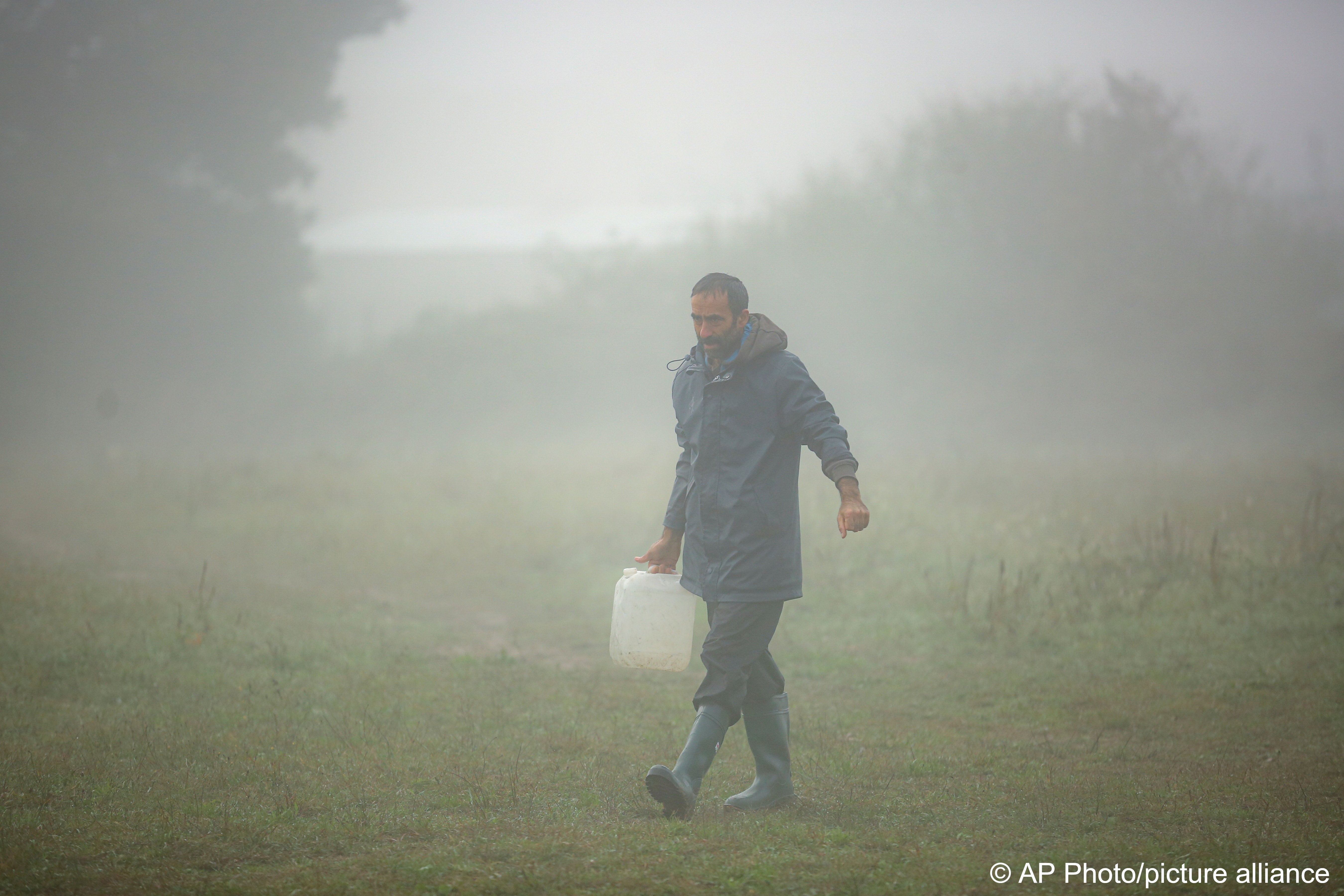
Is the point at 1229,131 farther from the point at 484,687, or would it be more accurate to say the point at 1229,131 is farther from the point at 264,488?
the point at 484,687

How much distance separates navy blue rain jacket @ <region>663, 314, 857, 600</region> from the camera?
4500mm

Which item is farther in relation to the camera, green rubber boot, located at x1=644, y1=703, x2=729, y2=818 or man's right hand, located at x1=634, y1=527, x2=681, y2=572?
man's right hand, located at x1=634, y1=527, x2=681, y2=572

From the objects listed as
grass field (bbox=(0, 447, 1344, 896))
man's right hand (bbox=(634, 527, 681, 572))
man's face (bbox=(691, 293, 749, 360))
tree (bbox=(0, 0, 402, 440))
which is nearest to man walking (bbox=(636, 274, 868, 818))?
man's face (bbox=(691, 293, 749, 360))

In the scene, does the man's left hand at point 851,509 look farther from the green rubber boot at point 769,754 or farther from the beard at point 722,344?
the green rubber boot at point 769,754

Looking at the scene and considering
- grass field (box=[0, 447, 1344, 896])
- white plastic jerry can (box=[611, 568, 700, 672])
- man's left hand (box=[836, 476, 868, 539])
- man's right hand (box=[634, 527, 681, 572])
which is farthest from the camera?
man's right hand (box=[634, 527, 681, 572])

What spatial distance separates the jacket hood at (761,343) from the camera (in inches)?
180

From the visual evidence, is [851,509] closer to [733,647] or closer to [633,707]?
[733,647]

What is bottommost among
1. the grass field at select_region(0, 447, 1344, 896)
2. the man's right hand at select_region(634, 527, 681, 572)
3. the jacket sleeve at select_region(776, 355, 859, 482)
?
the grass field at select_region(0, 447, 1344, 896)

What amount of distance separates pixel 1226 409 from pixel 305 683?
3270 cm

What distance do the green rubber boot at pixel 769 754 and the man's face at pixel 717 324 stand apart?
4.99 feet

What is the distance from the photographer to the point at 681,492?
4812 mm

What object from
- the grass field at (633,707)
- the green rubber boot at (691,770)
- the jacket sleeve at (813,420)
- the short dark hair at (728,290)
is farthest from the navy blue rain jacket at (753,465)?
the grass field at (633,707)

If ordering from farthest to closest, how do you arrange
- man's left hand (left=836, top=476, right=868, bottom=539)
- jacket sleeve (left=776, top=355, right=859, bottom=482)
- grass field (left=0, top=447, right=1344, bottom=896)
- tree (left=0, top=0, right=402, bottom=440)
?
tree (left=0, top=0, right=402, bottom=440) → jacket sleeve (left=776, top=355, right=859, bottom=482) → man's left hand (left=836, top=476, right=868, bottom=539) → grass field (left=0, top=447, right=1344, bottom=896)

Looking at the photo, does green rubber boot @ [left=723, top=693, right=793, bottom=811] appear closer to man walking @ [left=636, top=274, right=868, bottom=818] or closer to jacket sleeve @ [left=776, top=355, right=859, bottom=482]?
man walking @ [left=636, top=274, right=868, bottom=818]
